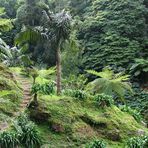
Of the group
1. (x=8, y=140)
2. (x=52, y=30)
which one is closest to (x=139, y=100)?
(x=52, y=30)

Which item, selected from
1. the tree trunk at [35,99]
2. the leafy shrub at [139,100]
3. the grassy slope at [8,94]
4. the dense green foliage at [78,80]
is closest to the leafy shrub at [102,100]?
the dense green foliage at [78,80]

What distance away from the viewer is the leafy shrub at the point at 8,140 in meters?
9.39

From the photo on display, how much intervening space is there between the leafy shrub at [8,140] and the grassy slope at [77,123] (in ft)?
3.74

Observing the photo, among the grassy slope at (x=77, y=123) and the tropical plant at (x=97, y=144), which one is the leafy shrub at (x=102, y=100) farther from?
the tropical plant at (x=97, y=144)

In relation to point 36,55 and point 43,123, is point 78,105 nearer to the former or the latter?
point 43,123

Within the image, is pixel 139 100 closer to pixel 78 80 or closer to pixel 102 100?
pixel 78 80

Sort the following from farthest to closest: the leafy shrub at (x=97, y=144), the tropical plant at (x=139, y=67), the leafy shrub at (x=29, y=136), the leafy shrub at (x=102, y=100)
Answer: the tropical plant at (x=139, y=67), the leafy shrub at (x=102, y=100), the leafy shrub at (x=97, y=144), the leafy shrub at (x=29, y=136)

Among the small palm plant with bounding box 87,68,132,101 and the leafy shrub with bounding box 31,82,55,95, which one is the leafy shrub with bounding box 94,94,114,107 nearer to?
the leafy shrub with bounding box 31,82,55,95

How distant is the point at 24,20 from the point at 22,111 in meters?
16.7

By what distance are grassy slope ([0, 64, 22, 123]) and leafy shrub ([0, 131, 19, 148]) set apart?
60cm

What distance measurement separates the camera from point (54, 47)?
13.3 metres

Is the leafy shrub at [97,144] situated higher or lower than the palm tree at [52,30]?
lower

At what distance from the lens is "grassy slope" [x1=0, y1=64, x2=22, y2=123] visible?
1161 cm

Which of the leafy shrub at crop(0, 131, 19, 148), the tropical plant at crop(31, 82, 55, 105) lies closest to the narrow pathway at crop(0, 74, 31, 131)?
the tropical plant at crop(31, 82, 55, 105)
